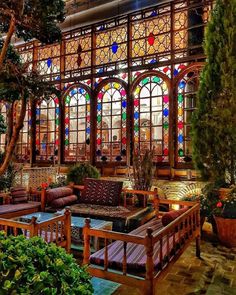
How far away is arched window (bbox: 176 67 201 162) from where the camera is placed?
616 centimetres

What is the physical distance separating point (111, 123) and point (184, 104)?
1.84 m

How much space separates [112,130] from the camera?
712 centimetres

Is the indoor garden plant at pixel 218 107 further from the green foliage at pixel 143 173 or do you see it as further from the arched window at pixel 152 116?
the arched window at pixel 152 116

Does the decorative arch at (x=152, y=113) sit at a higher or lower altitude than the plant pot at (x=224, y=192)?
higher

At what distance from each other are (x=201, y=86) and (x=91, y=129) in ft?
10.4

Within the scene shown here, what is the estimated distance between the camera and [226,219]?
409cm

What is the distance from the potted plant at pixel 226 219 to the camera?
4.03 metres

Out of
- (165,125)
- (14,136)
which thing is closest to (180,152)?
(165,125)

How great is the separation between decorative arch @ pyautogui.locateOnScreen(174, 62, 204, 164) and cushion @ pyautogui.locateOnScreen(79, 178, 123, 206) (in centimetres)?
186

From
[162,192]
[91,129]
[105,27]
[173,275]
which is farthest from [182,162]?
[105,27]

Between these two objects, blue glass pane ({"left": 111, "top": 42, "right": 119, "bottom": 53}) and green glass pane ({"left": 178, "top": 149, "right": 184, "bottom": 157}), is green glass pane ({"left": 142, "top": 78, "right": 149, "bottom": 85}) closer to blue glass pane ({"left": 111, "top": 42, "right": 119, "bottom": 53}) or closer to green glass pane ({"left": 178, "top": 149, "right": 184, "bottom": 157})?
blue glass pane ({"left": 111, "top": 42, "right": 119, "bottom": 53})

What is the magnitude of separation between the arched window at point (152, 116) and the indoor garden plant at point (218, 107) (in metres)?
1.40

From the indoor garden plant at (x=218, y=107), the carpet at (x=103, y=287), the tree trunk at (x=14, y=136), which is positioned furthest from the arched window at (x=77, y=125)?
the tree trunk at (x=14, y=136)

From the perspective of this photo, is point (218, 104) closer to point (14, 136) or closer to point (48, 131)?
point (14, 136)
